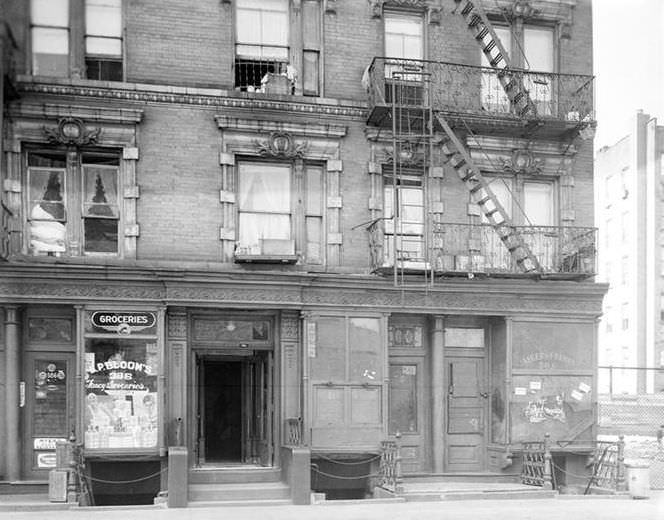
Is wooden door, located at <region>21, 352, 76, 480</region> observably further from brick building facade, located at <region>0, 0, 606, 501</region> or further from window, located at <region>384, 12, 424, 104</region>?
window, located at <region>384, 12, 424, 104</region>

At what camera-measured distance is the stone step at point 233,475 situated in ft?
54.8

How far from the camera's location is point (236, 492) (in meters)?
16.2

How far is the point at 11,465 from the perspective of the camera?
630 inches

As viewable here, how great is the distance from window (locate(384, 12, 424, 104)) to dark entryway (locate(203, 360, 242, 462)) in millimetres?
6409

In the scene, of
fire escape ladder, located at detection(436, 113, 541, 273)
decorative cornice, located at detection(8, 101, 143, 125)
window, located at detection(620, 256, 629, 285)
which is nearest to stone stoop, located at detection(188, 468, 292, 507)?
fire escape ladder, located at detection(436, 113, 541, 273)

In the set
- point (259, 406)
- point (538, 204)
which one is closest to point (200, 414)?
point (259, 406)

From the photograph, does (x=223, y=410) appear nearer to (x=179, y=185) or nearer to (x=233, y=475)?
(x=233, y=475)

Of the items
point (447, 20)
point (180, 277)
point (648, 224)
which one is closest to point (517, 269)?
point (447, 20)

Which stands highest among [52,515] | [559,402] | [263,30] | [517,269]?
[263,30]

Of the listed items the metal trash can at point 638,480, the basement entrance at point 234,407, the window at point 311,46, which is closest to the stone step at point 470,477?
the metal trash can at point 638,480

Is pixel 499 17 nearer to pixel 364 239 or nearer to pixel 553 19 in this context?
pixel 553 19

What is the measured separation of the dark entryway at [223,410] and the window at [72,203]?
10.8 ft

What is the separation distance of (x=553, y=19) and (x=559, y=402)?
811 cm

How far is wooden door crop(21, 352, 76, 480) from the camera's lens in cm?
1638
